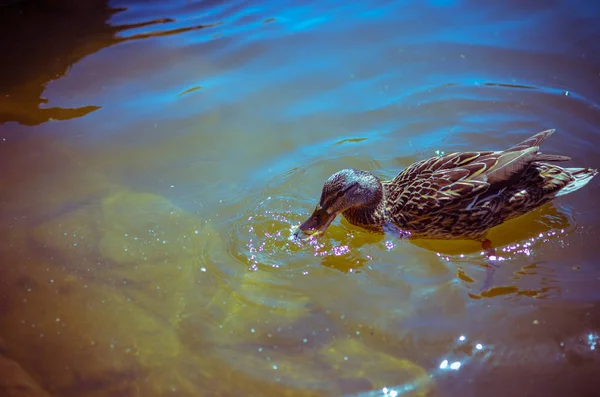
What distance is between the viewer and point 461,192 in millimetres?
4398

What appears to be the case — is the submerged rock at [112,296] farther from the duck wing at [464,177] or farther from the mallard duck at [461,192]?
the duck wing at [464,177]

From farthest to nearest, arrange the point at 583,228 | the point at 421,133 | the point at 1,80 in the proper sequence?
the point at 1,80 → the point at 421,133 → the point at 583,228

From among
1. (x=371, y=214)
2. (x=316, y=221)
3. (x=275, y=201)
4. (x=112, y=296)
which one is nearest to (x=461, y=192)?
(x=371, y=214)

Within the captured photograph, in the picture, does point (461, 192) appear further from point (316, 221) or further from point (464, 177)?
point (316, 221)

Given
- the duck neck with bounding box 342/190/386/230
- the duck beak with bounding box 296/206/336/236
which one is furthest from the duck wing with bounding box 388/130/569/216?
the duck beak with bounding box 296/206/336/236

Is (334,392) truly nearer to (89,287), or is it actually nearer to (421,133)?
(89,287)

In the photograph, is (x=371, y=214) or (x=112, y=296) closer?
(x=112, y=296)

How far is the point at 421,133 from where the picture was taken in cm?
587

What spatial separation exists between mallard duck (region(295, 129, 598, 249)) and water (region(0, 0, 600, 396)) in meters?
0.27

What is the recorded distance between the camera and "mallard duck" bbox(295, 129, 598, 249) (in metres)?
4.42

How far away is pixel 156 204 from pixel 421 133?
9.75ft

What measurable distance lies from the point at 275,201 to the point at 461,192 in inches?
70.0

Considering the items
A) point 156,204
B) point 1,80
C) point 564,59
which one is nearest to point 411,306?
point 156,204

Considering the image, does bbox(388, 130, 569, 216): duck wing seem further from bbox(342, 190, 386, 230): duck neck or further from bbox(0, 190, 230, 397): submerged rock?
bbox(0, 190, 230, 397): submerged rock
